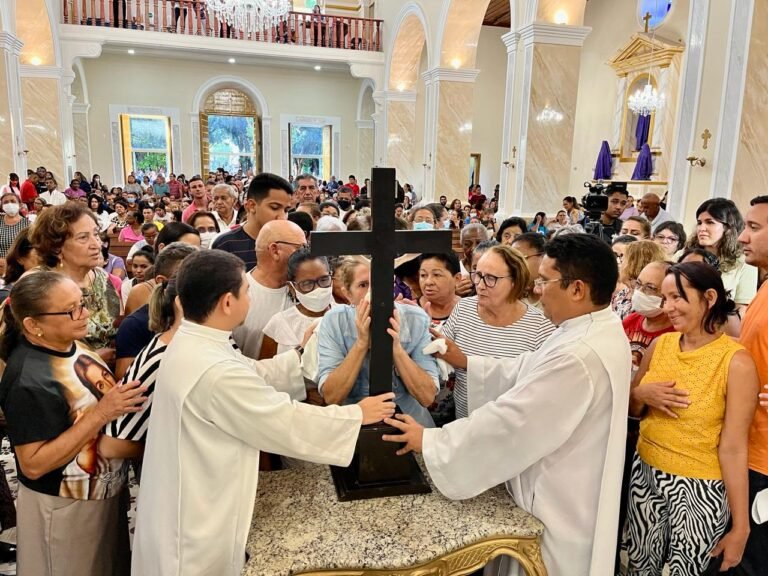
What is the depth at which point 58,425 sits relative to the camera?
6.30 feet

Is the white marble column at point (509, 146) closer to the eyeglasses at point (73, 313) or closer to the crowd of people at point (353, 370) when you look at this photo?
the crowd of people at point (353, 370)

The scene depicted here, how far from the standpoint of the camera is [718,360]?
2.14 metres

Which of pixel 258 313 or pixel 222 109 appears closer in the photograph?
pixel 258 313

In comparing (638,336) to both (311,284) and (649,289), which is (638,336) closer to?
(649,289)

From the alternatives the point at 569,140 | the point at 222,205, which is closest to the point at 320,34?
the point at 569,140

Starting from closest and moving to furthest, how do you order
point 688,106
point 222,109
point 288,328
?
1. point 288,328
2. point 688,106
3. point 222,109

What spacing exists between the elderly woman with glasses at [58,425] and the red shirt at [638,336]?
218 cm

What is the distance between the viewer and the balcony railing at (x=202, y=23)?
49.9ft

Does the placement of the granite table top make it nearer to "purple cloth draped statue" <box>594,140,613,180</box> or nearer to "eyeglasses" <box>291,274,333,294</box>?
"eyeglasses" <box>291,274,333,294</box>

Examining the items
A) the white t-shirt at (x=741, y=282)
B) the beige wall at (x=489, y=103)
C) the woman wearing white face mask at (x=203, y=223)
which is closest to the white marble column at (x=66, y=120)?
the woman wearing white face mask at (x=203, y=223)

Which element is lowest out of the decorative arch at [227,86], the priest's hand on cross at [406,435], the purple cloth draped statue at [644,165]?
the priest's hand on cross at [406,435]

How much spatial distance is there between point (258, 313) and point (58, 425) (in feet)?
3.50

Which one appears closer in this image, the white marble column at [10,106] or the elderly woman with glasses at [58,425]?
the elderly woman with glasses at [58,425]

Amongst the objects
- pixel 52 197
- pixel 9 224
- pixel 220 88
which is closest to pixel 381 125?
pixel 220 88
